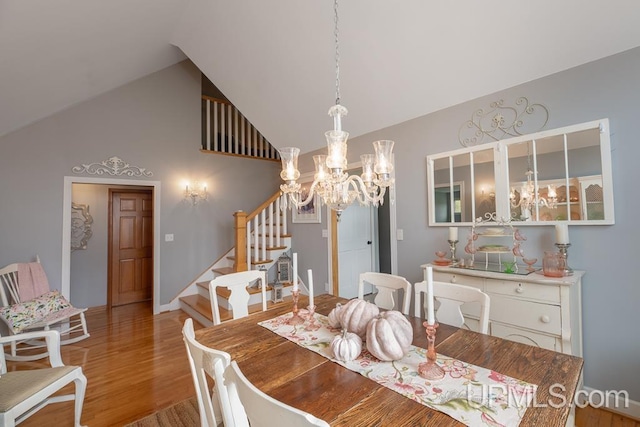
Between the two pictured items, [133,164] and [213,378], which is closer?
[213,378]

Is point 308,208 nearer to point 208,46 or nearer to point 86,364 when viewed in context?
point 208,46

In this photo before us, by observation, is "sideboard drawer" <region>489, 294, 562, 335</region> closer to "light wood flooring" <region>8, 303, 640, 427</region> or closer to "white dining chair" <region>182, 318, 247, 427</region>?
"light wood flooring" <region>8, 303, 640, 427</region>

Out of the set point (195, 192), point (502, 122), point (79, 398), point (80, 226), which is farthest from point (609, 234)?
point (80, 226)

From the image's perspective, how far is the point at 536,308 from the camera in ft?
5.88

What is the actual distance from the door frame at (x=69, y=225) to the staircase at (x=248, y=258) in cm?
50

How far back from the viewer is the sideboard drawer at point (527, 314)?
1717mm

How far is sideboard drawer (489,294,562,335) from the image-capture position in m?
1.72

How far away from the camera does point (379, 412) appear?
0.82m

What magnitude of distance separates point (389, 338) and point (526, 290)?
1357 mm

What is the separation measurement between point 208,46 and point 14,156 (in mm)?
2711

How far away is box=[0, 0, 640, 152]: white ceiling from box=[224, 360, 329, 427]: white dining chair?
263 centimetres

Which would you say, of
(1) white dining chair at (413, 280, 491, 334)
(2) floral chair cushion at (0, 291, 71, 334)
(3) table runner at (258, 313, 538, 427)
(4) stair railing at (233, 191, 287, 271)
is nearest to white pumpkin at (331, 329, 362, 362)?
(3) table runner at (258, 313, 538, 427)

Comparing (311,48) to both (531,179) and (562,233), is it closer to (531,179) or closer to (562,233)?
(531,179)

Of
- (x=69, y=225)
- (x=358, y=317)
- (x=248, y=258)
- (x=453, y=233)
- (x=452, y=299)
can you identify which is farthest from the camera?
(x=248, y=258)
